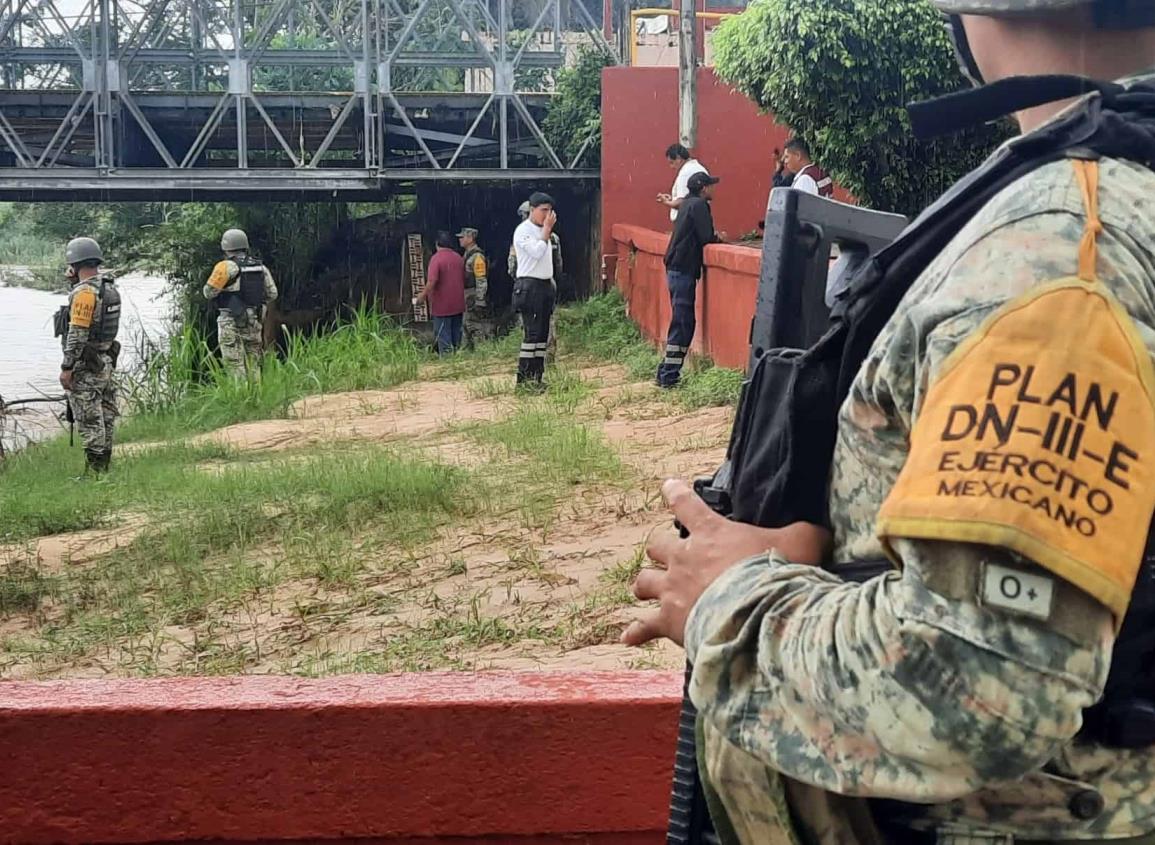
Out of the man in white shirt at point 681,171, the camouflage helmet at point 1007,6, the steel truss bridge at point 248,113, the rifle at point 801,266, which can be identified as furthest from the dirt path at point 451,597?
the steel truss bridge at point 248,113

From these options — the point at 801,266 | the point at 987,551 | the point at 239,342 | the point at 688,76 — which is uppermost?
the point at 688,76

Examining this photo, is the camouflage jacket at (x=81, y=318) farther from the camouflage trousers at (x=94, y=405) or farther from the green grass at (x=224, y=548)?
the green grass at (x=224, y=548)

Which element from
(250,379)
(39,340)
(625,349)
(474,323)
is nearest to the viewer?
(250,379)

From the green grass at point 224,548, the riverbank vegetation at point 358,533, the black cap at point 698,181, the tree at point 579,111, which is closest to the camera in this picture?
the riverbank vegetation at point 358,533

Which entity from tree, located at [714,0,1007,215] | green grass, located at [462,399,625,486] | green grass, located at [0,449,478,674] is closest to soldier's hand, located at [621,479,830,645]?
green grass, located at [0,449,478,674]

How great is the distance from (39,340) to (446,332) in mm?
14354

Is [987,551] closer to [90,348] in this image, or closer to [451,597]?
[451,597]

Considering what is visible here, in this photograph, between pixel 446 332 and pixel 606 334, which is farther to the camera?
pixel 446 332

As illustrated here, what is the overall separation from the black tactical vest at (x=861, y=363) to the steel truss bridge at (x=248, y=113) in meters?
15.2

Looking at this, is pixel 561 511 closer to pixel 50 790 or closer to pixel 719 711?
pixel 50 790

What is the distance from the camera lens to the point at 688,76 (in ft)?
46.3

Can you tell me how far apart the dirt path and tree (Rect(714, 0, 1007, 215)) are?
320 centimetres

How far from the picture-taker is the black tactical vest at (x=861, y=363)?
0.99 m

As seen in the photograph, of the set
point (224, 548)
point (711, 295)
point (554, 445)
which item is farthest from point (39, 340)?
point (224, 548)
